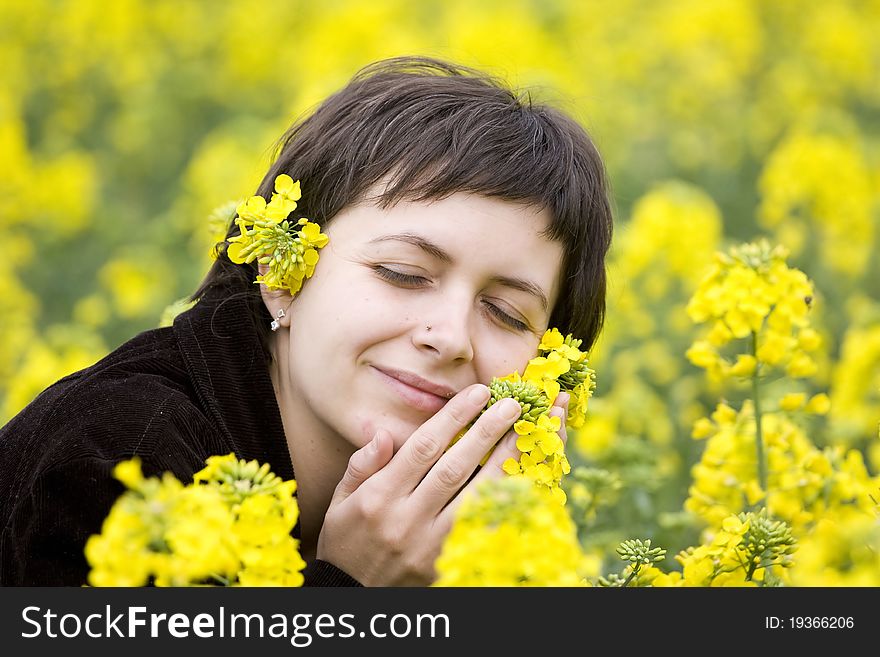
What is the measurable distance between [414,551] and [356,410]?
266 millimetres

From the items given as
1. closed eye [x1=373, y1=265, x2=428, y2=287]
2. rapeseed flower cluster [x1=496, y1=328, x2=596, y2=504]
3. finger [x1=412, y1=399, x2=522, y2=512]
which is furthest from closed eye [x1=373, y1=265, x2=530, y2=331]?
finger [x1=412, y1=399, x2=522, y2=512]

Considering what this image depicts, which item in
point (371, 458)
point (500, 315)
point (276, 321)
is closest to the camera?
point (371, 458)

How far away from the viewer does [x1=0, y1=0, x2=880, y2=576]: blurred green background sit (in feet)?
12.9

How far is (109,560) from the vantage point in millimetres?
1261

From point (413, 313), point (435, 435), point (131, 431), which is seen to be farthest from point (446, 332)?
point (131, 431)

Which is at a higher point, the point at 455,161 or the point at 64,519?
the point at 455,161

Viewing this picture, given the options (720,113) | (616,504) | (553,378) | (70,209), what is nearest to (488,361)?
(553,378)

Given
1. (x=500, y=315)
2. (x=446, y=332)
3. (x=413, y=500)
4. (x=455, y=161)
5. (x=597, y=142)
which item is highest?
(x=597, y=142)

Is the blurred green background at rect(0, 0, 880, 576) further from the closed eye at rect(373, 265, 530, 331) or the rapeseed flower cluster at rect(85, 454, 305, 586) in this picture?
the rapeseed flower cluster at rect(85, 454, 305, 586)

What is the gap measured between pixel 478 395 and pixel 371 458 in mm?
217

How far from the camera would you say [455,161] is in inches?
86.7

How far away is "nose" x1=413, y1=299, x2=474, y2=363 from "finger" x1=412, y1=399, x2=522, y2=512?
136 mm

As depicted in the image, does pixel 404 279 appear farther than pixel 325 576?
Yes

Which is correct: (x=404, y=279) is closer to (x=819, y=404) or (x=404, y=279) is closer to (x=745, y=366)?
(x=745, y=366)
